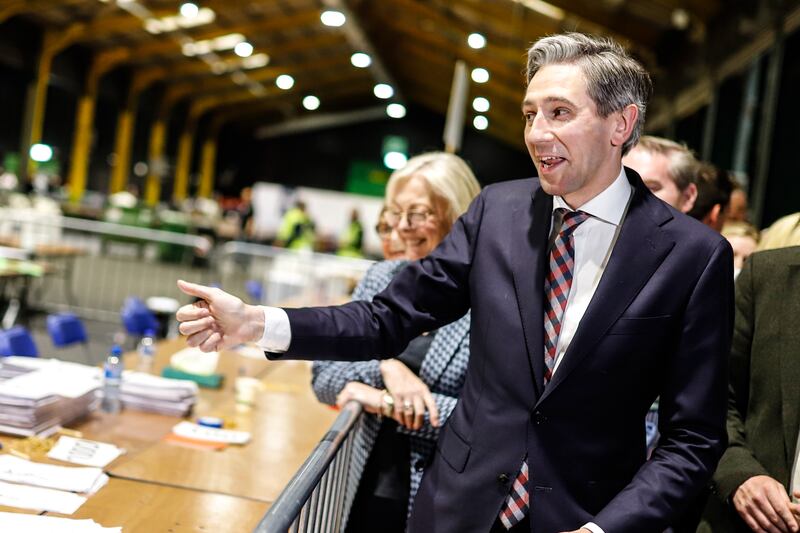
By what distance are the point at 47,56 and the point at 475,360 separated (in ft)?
64.7

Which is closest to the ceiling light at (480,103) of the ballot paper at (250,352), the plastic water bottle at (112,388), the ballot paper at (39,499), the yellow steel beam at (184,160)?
the ballot paper at (250,352)

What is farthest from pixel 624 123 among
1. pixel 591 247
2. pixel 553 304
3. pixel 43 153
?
pixel 43 153

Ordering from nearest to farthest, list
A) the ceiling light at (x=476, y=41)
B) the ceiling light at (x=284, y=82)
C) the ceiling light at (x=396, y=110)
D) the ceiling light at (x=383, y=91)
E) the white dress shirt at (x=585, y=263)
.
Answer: the white dress shirt at (x=585, y=263), the ceiling light at (x=476, y=41), the ceiling light at (x=284, y=82), the ceiling light at (x=383, y=91), the ceiling light at (x=396, y=110)

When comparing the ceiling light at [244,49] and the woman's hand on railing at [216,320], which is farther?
the ceiling light at [244,49]

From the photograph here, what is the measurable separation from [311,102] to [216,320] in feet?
92.6

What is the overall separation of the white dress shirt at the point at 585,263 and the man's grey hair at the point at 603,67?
0.12m

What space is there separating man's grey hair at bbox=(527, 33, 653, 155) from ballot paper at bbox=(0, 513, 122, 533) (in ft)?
4.59

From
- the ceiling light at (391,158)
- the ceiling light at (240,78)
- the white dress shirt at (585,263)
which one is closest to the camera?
the white dress shirt at (585,263)

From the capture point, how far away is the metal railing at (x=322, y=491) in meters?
1.40

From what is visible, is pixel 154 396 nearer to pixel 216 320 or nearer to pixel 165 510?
pixel 165 510

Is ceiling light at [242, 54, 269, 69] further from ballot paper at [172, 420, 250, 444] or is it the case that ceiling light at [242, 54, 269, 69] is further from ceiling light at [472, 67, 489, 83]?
ballot paper at [172, 420, 250, 444]

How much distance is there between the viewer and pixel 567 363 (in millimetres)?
1547

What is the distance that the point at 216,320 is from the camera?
62.6 inches

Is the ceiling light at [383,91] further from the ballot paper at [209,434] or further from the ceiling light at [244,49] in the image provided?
the ballot paper at [209,434]
